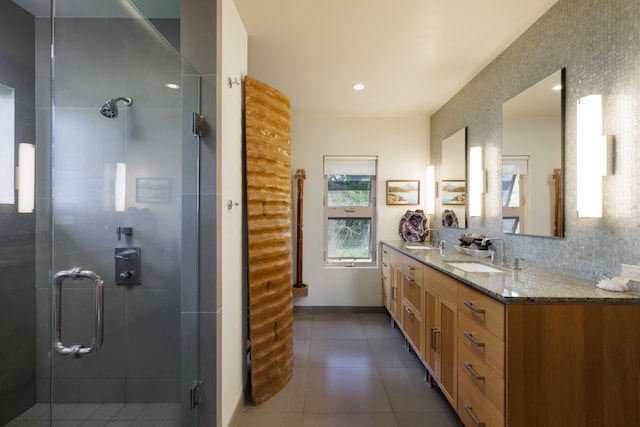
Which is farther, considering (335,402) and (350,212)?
(350,212)

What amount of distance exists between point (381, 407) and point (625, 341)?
1.40 m

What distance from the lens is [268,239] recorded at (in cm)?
212

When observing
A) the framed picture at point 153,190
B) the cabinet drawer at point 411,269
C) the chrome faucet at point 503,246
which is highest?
the framed picture at point 153,190

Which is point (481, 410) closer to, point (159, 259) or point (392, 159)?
point (159, 259)

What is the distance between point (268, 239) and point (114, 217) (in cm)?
95

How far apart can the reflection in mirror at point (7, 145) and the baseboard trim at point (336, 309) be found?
3.04m

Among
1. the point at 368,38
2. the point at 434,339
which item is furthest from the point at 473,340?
the point at 368,38

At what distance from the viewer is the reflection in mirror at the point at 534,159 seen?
5.93ft

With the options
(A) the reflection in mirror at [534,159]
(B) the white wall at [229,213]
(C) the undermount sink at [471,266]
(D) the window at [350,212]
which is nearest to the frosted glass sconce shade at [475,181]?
(A) the reflection in mirror at [534,159]

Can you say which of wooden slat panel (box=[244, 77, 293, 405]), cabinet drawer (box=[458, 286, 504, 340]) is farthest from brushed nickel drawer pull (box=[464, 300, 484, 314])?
wooden slat panel (box=[244, 77, 293, 405])

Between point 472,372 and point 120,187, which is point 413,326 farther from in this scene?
point 120,187

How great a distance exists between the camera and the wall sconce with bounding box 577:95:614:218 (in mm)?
1475

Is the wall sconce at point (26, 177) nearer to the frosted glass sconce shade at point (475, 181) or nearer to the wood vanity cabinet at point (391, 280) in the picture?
the wood vanity cabinet at point (391, 280)

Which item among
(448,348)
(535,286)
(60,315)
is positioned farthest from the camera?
(448,348)
